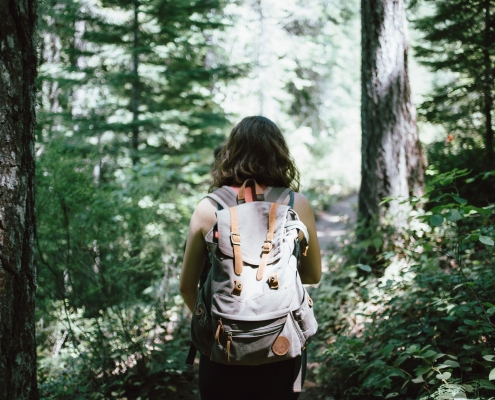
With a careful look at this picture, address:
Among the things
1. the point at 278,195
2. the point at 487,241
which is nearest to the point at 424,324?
the point at 487,241

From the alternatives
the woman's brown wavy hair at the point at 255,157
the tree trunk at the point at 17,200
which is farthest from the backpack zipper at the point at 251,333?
the tree trunk at the point at 17,200

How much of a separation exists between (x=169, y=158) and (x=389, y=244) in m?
5.81

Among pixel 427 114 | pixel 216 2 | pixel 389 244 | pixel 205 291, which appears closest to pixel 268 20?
pixel 216 2

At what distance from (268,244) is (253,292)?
0.20 meters

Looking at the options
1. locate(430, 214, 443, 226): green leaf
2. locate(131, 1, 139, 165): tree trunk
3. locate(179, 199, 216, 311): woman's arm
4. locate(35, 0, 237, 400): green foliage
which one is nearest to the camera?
locate(179, 199, 216, 311): woman's arm

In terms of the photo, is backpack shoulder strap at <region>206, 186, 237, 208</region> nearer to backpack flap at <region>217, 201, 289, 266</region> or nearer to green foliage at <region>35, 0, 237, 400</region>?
backpack flap at <region>217, 201, 289, 266</region>

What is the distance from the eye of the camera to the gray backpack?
1.64 meters

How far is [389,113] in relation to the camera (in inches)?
193

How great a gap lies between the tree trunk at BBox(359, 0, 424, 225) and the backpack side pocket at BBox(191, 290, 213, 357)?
3557 mm

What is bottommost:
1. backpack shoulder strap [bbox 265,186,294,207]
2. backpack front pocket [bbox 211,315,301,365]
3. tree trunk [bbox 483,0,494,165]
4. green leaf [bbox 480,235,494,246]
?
backpack front pocket [bbox 211,315,301,365]

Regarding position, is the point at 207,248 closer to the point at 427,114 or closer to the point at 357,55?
the point at 427,114

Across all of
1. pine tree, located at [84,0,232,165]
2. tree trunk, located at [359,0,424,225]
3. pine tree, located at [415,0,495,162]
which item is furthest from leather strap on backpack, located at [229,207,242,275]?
pine tree, located at [84,0,232,165]

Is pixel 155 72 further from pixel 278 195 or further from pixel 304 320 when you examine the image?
pixel 304 320

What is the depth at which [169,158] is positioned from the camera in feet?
30.3
